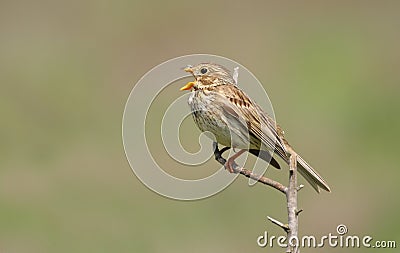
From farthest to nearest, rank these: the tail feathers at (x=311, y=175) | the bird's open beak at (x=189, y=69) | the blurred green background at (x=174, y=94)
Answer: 1. the blurred green background at (x=174, y=94)
2. the bird's open beak at (x=189, y=69)
3. the tail feathers at (x=311, y=175)

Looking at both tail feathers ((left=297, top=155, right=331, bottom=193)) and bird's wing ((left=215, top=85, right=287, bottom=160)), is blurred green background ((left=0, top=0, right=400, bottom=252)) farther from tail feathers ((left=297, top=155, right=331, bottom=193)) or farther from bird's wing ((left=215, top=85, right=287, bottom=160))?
tail feathers ((left=297, top=155, right=331, bottom=193))

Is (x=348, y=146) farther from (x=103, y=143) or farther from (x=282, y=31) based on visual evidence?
(x=282, y=31)

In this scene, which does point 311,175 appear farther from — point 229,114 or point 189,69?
point 189,69

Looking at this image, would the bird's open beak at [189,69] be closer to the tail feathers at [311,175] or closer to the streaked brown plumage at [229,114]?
the streaked brown plumage at [229,114]

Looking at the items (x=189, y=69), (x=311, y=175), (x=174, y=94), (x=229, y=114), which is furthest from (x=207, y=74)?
(x=174, y=94)

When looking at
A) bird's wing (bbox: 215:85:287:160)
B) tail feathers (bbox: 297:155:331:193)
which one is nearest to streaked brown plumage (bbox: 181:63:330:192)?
bird's wing (bbox: 215:85:287:160)

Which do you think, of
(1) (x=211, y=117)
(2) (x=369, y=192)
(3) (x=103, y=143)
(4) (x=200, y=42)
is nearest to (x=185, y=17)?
(4) (x=200, y=42)

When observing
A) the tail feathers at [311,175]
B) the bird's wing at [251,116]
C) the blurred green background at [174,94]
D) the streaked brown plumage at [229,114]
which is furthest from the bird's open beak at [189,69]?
the blurred green background at [174,94]

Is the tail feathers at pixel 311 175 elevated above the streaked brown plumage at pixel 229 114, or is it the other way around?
the streaked brown plumage at pixel 229 114
